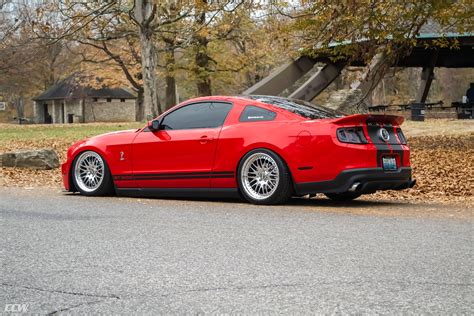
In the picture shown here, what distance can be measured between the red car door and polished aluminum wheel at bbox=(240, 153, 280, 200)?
61 centimetres

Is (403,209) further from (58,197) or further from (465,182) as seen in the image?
(58,197)

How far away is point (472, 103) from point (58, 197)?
25.9 meters

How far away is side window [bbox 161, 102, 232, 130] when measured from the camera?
33.0ft

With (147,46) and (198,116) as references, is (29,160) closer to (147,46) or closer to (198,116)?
(198,116)

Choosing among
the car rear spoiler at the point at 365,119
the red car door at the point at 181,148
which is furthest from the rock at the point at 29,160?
the car rear spoiler at the point at 365,119

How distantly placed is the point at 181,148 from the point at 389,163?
281 centimetres

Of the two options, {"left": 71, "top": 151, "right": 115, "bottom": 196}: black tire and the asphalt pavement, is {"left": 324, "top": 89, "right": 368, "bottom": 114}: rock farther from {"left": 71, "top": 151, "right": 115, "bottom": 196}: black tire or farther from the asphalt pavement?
the asphalt pavement

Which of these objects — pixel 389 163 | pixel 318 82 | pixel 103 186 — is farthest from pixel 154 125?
pixel 318 82

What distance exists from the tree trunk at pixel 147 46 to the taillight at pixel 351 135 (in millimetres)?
18310

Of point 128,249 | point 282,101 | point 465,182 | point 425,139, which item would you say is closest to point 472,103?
point 425,139

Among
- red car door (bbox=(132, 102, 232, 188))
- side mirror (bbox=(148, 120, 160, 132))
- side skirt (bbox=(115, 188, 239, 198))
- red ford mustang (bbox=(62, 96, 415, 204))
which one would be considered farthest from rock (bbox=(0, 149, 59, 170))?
side mirror (bbox=(148, 120, 160, 132))

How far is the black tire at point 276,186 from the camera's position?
360 inches

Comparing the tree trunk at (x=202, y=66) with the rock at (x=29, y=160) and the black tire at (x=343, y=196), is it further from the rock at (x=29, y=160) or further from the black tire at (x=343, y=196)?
the black tire at (x=343, y=196)

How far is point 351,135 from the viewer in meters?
9.05
